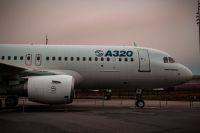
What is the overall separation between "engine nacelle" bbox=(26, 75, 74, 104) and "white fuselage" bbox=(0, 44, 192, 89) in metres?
3.10

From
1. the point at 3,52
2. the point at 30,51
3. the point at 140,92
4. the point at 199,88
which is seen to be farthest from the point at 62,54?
the point at 199,88

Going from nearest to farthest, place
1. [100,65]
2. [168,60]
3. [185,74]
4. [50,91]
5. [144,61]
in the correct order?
[50,91] → [100,65] → [144,61] → [185,74] → [168,60]

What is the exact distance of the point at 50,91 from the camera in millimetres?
16391

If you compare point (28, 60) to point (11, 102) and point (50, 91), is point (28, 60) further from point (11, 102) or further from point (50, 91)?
point (50, 91)

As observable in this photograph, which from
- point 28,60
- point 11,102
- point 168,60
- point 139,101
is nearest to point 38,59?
point 28,60

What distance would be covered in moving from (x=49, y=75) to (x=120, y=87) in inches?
200

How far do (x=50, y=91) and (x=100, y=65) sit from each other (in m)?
4.70

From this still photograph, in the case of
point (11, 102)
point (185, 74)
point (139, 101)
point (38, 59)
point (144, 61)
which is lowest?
point (11, 102)

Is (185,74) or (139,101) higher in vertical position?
(185,74)

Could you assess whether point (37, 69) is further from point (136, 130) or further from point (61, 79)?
point (136, 130)

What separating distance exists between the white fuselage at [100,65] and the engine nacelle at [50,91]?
3.10 m

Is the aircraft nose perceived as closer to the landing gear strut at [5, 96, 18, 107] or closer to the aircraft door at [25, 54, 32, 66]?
the aircraft door at [25, 54, 32, 66]

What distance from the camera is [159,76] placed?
20109 millimetres

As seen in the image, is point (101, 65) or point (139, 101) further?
point (139, 101)
